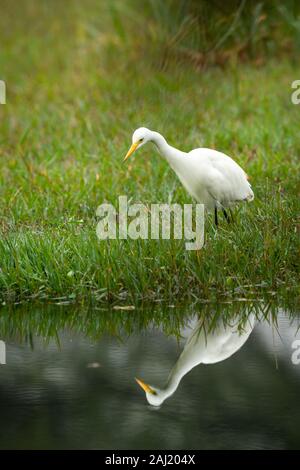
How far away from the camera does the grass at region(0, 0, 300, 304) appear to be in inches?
287

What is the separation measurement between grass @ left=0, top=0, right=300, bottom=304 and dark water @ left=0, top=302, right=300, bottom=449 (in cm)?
42

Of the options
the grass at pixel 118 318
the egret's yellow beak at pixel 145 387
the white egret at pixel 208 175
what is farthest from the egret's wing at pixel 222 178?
the egret's yellow beak at pixel 145 387

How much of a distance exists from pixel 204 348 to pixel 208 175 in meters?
1.71

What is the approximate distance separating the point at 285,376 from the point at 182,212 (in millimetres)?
2339

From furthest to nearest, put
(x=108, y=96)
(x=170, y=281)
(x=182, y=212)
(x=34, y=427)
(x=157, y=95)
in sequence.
A: 1. (x=108, y=96)
2. (x=157, y=95)
3. (x=182, y=212)
4. (x=170, y=281)
5. (x=34, y=427)

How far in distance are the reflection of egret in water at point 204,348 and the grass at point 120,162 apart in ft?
1.43

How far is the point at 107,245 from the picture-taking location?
7.39 m

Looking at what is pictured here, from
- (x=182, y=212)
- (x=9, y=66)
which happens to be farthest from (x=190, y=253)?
(x=9, y=66)

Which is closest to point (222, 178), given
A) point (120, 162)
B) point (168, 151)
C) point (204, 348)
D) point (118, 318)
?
point (168, 151)

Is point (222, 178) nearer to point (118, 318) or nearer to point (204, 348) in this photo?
point (118, 318)

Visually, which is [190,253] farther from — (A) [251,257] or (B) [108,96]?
(B) [108,96]

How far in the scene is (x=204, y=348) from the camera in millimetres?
6562

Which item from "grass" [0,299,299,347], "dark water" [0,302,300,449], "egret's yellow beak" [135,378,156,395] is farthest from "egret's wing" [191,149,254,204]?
"egret's yellow beak" [135,378,156,395]

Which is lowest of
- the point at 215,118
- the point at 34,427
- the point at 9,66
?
the point at 34,427
